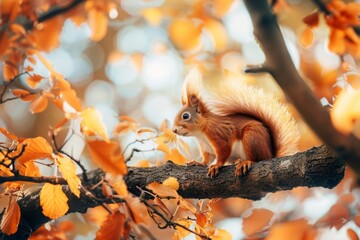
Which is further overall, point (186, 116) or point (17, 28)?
point (186, 116)

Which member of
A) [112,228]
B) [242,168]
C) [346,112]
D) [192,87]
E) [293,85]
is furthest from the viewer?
[192,87]

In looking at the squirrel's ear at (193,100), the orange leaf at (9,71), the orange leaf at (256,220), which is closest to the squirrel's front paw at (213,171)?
the orange leaf at (256,220)

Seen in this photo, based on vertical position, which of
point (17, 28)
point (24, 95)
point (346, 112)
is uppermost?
point (346, 112)

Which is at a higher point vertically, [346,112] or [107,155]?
[346,112]

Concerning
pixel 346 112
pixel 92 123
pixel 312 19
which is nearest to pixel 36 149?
pixel 92 123

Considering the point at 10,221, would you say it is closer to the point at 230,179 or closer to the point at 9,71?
the point at 9,71

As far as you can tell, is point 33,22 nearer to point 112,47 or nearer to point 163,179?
point 163,179

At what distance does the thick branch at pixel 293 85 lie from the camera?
0.65 meters

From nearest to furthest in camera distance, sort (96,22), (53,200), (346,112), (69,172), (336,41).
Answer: (346,112), (69,172), (53,200), (336,41), (96,22)

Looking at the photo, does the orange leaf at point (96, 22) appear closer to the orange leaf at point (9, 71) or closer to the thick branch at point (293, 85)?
the orange leaf at point (9, 71)

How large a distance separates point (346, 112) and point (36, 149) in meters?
0.92

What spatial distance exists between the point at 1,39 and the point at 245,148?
1073 millimetres

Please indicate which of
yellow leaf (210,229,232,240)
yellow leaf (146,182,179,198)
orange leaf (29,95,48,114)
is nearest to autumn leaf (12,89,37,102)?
orange leaf (29,95,48,114)

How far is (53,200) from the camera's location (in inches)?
59.2
